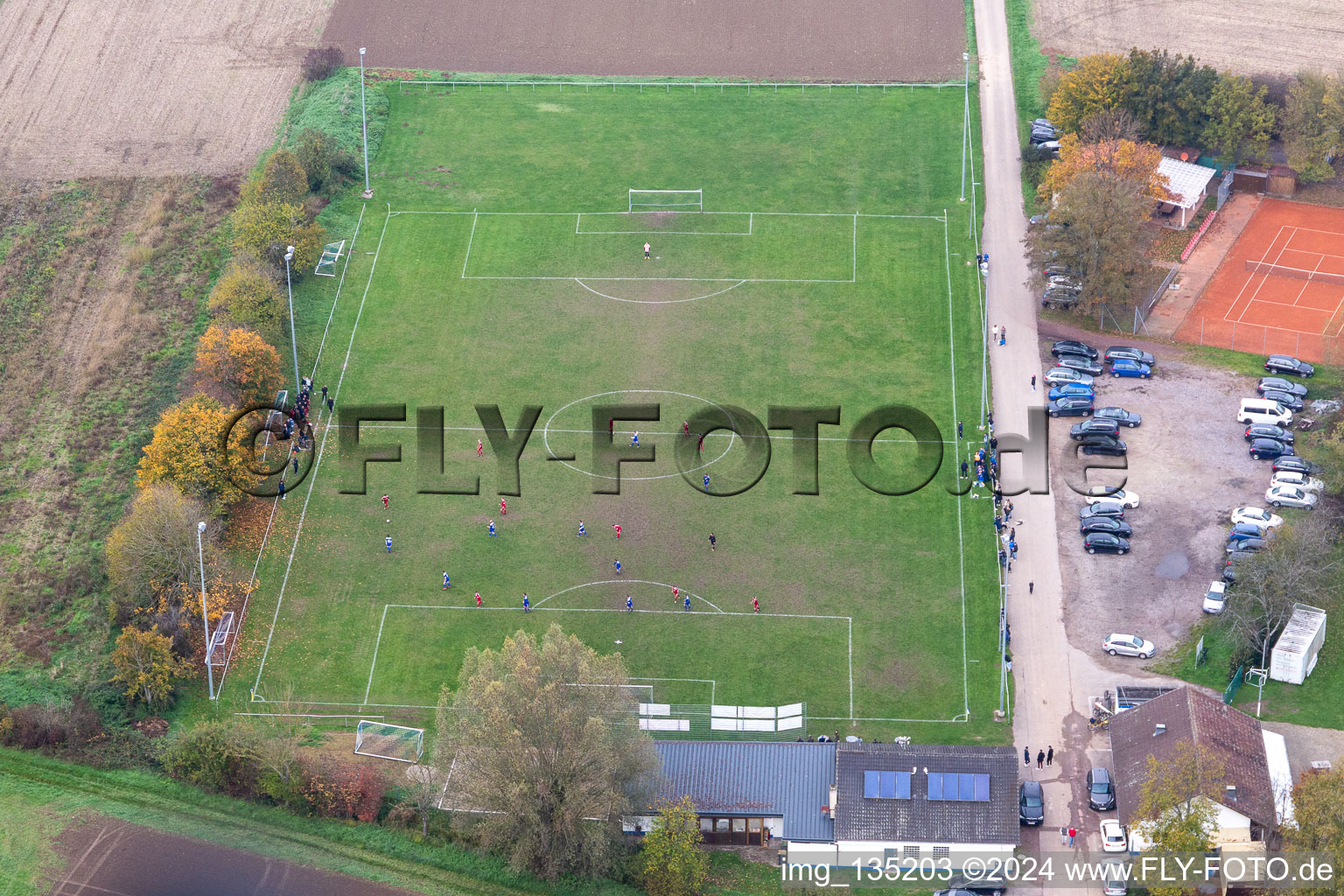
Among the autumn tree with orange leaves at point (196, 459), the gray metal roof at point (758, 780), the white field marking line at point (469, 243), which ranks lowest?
the white field marking line at point (469, 243)

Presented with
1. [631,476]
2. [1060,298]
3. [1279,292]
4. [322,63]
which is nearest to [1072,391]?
[1060,298]

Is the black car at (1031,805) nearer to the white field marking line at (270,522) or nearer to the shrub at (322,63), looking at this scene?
the white field marking line at (270,522)

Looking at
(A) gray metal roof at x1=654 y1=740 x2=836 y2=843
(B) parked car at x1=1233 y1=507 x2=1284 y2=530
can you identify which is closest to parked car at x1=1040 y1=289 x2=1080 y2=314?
(B) parked car at x1=1233 y1=507 x2=1284 y2=530

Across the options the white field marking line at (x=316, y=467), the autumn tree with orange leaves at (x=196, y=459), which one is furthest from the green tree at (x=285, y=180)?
the autumn tree with orange leaves at (x=196, y=459)

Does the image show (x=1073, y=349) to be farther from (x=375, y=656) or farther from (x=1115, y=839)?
(x=375, y=656)

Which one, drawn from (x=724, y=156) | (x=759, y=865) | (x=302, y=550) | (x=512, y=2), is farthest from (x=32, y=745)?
(x=512, y=2)

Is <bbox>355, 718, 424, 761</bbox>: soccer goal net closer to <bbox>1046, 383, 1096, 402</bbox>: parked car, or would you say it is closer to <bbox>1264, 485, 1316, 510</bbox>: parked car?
<bbox>1046, 383, 1096, 402</bbox>: parked car

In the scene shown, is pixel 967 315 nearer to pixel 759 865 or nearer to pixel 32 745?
pixel 759 865
